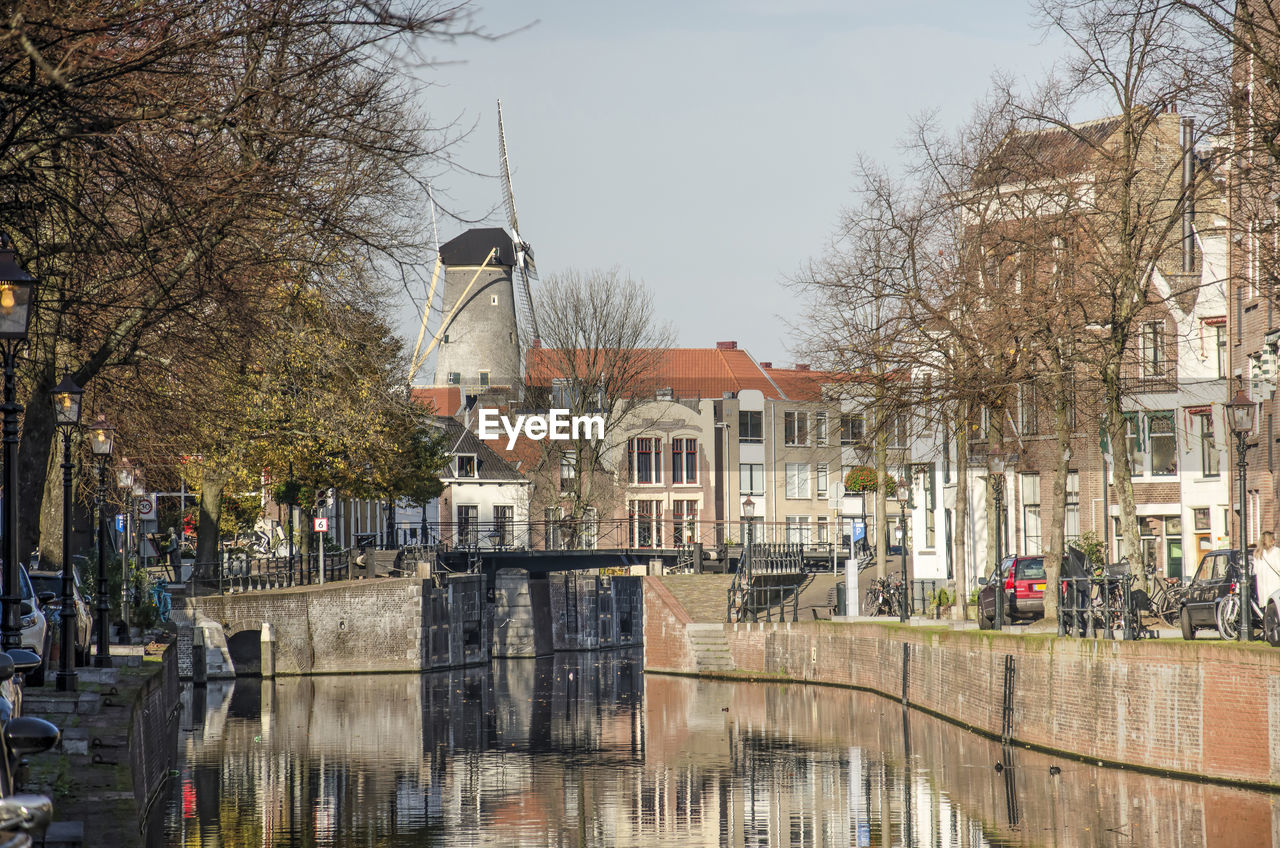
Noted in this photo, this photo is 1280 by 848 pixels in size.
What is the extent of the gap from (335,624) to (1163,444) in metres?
25.0

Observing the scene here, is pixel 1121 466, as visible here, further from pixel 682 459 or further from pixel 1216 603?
pixel 682 459

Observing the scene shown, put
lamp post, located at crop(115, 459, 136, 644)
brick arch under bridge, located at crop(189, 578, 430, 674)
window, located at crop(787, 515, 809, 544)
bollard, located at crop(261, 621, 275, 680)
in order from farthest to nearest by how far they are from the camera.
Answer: window, located at crop(787, 515, 809, 544)
bollard, located at crop(261, 621, 275, 680)
brick arch under bridge, located at crop(189, 578, 430, 674)
lamp post, located at crop(115, 459, 136, 644)

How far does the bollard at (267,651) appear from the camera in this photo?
50250 mm

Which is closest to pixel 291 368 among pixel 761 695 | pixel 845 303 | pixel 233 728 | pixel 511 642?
pixel 233 728

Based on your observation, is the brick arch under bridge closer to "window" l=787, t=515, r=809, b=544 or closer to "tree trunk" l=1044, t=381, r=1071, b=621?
"tree trunk" l=1044, t=381, r=1071, b=621

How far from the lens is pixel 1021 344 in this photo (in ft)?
94.2

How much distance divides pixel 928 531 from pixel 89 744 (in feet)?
140

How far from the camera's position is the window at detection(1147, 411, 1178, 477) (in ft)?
143

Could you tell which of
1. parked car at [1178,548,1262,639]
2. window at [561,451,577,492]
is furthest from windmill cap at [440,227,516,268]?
parked car at [1178,548,1262,639]

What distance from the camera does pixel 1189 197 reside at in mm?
23500

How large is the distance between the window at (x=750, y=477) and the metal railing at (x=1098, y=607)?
52824 millimetres

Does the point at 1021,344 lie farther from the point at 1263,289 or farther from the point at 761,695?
the point at 761,695

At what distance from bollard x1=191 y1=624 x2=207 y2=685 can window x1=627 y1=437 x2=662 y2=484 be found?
102 feet

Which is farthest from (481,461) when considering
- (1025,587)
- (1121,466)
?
(1121,466)
